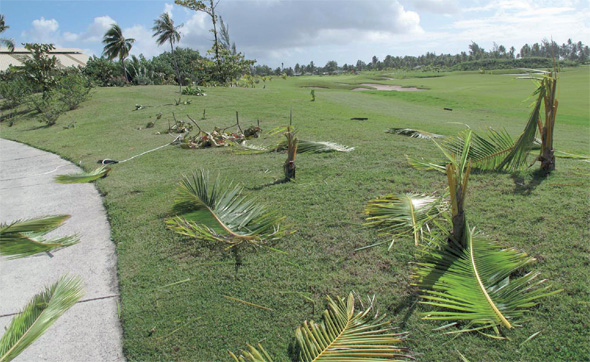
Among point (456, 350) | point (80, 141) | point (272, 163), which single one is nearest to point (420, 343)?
point (456, 350)

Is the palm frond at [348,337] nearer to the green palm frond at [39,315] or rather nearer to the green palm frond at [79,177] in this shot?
the green palm frond at [39,315]

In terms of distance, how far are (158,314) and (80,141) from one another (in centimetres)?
806

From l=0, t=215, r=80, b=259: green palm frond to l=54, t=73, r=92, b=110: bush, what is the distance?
38.1 ft

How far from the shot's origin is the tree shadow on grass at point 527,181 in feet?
12.9

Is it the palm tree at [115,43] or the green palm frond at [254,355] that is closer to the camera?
the green palm frond at [254,355]

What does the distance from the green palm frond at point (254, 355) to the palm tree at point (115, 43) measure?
30.3 metres

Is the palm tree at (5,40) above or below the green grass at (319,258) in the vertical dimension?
above

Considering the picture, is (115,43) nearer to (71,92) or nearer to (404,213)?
(71,92)

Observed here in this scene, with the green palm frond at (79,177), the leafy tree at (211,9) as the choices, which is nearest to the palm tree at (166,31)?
the leafy tree at (211,9)

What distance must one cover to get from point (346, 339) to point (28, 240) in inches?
127

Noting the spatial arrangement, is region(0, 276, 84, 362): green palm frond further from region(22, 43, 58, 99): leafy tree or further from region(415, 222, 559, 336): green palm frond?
region(22, 43, 58, 99): leafy tree

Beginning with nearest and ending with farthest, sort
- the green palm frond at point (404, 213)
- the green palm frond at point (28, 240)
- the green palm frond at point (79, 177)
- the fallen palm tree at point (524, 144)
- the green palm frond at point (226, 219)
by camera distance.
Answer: the green palm frond at point (404, 213)
the green palm frond at point (226, 219)
the green palm frond at point (28, 240)
the fallen palm tree at point (524, 144)
the green palm frond at point (79, 177)

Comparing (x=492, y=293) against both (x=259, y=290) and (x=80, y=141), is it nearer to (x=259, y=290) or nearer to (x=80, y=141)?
(x=259, y=290)

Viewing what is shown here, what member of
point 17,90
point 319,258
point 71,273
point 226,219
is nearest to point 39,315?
point 71,273
